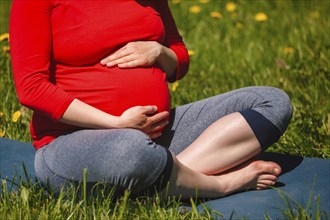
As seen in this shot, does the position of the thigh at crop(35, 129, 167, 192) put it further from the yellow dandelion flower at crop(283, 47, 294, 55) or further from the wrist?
the yellow dandelion flower at crop(283, 47, 294, 55)

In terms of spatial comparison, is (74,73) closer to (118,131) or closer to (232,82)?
(118,131)

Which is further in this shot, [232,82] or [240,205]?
[232,82]

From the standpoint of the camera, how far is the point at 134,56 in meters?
2.63

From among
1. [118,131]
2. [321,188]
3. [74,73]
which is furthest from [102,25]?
[321,188]

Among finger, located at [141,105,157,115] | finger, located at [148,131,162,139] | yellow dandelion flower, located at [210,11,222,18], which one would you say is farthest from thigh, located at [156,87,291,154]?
yellow dandelion flower, located at [210,11,222,18]

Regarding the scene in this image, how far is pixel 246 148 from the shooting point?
2.70m

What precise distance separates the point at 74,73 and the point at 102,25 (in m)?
0.19

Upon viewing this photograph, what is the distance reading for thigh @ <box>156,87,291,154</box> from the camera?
275cm

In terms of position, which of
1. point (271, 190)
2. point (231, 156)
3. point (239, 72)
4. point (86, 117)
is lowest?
point (239, 72)

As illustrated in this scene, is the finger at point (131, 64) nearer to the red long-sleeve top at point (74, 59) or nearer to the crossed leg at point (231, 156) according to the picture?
the red long-sleeve top at point (74, 59)

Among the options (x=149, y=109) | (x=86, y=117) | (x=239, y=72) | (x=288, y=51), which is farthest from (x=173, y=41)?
(x=288, y=51)

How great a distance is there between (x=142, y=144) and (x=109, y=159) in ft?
0.37

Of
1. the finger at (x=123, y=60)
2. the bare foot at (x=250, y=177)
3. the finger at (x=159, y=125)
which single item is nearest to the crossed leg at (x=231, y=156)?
the bare foot at (x=250, y=177)

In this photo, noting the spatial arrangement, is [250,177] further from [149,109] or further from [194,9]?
[194,9]
